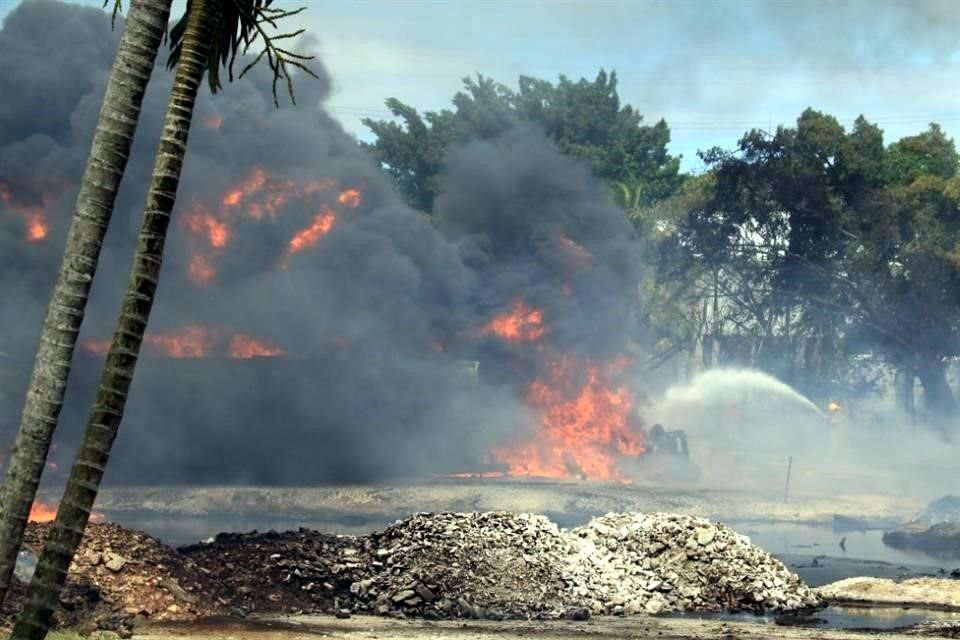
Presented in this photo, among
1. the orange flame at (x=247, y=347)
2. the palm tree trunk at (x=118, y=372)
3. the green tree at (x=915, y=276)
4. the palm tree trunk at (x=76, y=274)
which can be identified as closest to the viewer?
the palm tree trunk at (x=118, y=372)

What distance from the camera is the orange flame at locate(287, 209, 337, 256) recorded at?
5794 cm

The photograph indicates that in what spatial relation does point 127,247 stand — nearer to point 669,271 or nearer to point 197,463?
point 197,463

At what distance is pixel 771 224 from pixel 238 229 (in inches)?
1405

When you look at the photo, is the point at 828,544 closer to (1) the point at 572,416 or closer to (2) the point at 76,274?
(1) the point at 572,416

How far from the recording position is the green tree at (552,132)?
319 ft

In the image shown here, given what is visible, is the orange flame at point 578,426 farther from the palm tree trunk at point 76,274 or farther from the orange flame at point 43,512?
the palm tree trunk at point 76,274

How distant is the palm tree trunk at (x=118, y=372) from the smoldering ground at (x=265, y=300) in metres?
37.4

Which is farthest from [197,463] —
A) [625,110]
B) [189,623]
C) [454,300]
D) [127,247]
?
[625,110]

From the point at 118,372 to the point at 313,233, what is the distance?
157 ft

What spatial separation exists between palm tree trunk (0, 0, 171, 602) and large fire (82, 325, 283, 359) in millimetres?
41381

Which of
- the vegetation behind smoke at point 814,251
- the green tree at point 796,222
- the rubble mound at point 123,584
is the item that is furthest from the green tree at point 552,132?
the rubble mound at point 123,584

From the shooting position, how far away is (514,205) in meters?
70.6

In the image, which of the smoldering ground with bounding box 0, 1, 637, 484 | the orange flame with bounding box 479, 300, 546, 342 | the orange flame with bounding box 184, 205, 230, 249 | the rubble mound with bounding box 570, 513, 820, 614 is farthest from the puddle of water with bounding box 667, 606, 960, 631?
the orange flame with bounding box 479, 300, 546, 342

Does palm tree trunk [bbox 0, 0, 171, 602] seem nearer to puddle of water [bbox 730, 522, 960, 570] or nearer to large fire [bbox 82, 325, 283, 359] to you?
puddle of water [bbox 730, 522, 960, 570]
